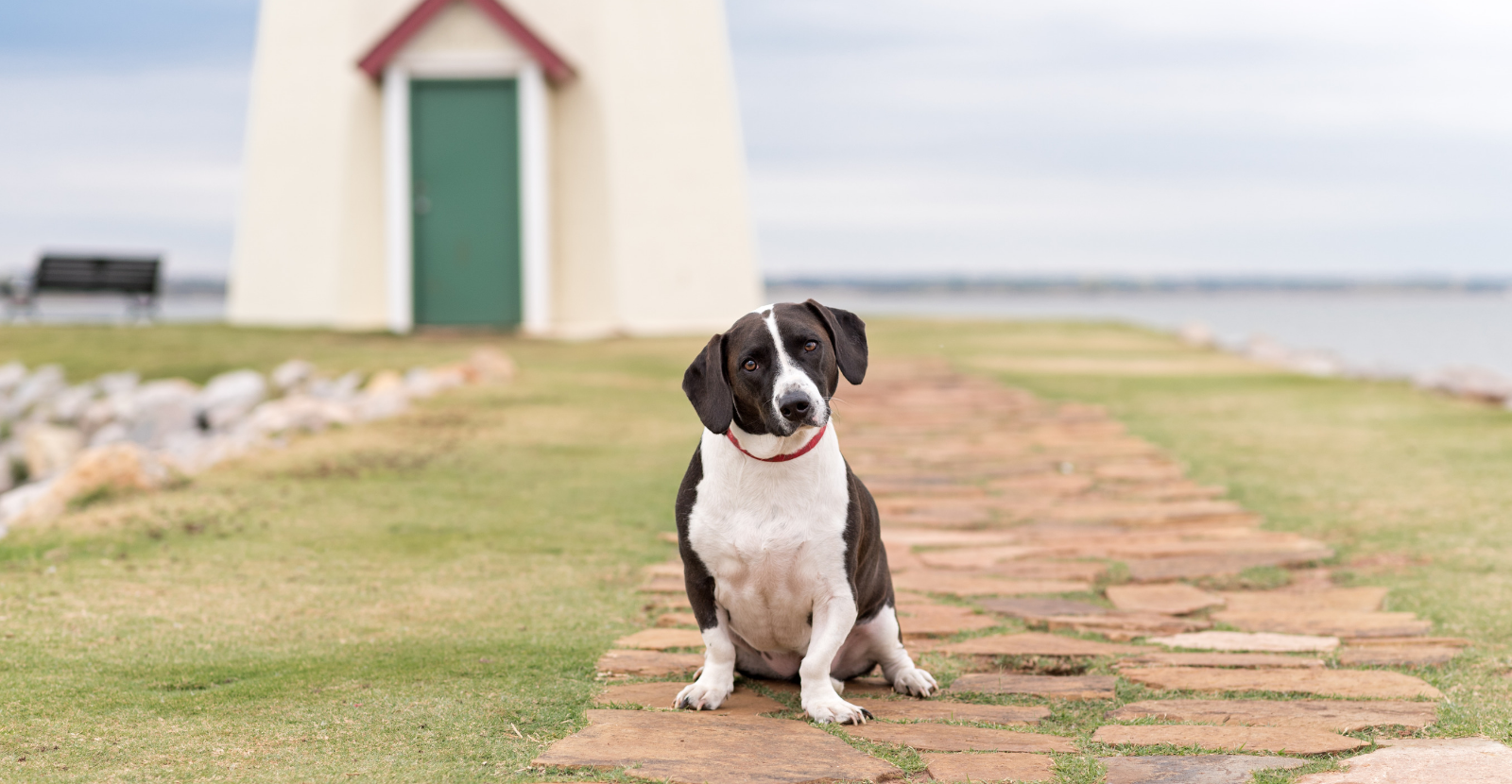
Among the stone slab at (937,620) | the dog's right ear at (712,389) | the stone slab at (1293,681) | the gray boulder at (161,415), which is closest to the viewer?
the dog's right ear at (712,389)

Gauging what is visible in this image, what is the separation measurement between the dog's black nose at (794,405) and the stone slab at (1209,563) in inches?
109

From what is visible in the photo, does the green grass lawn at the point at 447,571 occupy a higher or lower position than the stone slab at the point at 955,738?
higher

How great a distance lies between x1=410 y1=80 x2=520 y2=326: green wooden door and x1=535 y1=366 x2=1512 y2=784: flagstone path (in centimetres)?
1074

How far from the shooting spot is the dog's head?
10.8 ft

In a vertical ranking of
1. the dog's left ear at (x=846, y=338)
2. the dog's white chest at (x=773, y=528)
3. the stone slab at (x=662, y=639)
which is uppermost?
the dog's left ear at (x=846, y=338)

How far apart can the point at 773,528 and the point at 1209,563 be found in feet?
10.0

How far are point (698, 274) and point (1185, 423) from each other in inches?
378

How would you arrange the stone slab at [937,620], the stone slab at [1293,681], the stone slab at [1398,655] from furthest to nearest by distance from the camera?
the stone slab at [937,620] < the stone slab at [1398,655] < the stone slab at [1293,681]

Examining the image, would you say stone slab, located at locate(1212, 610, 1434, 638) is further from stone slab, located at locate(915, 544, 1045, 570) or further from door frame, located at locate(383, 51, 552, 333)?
door frame, located at locate(383, 51, 552, 333)

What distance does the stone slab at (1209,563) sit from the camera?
5566mm

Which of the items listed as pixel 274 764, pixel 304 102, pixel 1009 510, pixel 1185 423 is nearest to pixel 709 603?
pixel 274 764

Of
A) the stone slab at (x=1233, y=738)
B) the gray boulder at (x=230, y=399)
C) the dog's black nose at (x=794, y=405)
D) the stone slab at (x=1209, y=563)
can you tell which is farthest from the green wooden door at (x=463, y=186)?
the stone slab at (x=1233, y=738)

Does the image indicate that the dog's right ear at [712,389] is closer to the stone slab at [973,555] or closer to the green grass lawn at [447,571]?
the green grass lawn at [447,571]

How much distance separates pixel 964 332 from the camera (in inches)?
926
